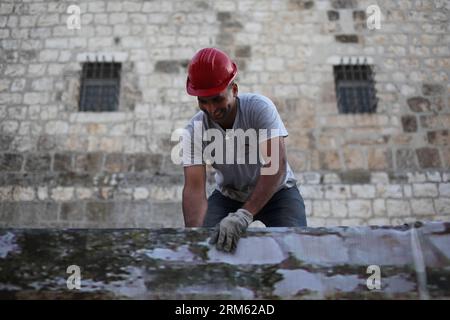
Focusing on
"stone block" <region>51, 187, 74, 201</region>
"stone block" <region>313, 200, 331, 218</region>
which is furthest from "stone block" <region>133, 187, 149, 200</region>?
"stone block" <region>313, 200, 331, 218</region>

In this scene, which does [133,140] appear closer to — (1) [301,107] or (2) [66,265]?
(1) [301,107]

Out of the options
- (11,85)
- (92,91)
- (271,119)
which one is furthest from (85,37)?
(271,119)

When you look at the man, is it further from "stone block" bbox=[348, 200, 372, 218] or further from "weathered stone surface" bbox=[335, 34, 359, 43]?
"weathered stone surface" bbox=[335, 34, 359, 43]

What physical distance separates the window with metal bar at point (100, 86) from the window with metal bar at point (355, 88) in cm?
286

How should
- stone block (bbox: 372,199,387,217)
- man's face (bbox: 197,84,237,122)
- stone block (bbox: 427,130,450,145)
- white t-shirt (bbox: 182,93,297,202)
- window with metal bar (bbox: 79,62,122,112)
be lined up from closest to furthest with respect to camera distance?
man's face (bbox: 197,84,237,122) → white t-shirt (bbox: 182,93,297,202) → stone block (bbox: 372,199,387,217) → stone block (bbox: 427,130,450,145) → window with metal bar (bbox: 79,62,122,112)

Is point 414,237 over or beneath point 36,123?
beneath

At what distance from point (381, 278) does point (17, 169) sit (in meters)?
5.01

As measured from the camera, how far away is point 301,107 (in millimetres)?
5816

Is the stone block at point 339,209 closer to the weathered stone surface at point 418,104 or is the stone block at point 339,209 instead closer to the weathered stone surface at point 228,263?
the weathered stone surface at point 418,104

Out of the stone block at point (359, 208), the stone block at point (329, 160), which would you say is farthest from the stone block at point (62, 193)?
the stone block at point (359, 208)

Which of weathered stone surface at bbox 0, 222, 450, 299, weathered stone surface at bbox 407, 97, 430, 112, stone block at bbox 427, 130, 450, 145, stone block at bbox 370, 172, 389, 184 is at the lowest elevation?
weathered stone surface at bbox 0, 222, 450, 299

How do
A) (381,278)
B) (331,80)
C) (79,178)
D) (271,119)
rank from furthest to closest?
(331,80) < (79,178) < (271,119) < (381,278)

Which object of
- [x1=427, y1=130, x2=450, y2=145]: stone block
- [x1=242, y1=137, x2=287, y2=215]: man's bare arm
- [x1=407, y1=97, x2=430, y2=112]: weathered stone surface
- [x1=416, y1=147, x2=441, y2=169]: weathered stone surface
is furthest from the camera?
[x1=407, y1=97, x2=430, y2=112]: weathered stone surface

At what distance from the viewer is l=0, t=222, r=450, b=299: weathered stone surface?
1621 mm
